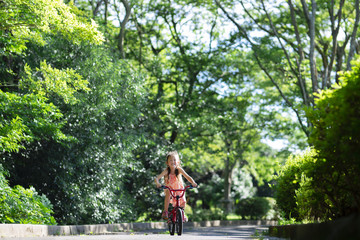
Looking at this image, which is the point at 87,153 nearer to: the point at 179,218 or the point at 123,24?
the point at 123,24

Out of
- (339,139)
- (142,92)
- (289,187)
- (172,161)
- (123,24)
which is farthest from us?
(123,24)

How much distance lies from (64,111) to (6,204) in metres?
6.03

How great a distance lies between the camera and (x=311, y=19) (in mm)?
18750

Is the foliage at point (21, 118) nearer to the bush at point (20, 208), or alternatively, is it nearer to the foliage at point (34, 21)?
the bush at point (20, 208)

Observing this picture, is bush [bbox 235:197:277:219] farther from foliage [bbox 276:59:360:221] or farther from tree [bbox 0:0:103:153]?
foliage [bbox 276:59:360:221]

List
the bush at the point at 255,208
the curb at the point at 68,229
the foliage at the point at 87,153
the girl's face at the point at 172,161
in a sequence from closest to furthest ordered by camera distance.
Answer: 1. the curb at the point at 68,229
2. the girl's face at the point at 172,161
3. the foliage at the point at 87,153
4. the bush at the point at 255,208

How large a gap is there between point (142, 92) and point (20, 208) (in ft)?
31.0

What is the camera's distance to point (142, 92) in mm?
21016

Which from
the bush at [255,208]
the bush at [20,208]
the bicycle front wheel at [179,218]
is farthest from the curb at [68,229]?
the bush at [255,208]

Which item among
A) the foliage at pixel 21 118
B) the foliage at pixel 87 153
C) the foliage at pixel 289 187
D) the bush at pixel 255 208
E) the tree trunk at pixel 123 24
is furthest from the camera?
the bush at pixel 255 208

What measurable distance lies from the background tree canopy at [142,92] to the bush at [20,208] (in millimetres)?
151

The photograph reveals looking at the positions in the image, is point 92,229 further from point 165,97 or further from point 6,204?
Answer: point 165,97

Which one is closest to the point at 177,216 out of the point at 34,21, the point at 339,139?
the point at 339,139

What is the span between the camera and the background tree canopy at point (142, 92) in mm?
13727
